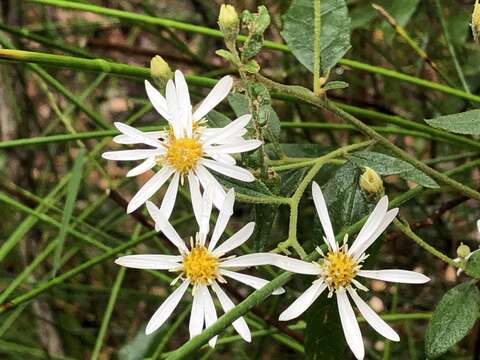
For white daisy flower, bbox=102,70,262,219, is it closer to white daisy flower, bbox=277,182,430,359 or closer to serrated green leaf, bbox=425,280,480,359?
white daisy flower, bbox=277,182,430,359

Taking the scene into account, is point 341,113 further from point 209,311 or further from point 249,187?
point 209,311

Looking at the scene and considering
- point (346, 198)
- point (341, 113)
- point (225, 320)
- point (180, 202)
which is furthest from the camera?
point (180, 202)

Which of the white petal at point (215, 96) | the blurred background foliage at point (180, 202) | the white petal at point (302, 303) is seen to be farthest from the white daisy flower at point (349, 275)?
the blurred background foliage at point (180, 202)

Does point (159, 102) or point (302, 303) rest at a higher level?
point (159, 102)

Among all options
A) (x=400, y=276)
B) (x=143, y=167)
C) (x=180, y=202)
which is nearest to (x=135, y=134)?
(x=143, y=167)

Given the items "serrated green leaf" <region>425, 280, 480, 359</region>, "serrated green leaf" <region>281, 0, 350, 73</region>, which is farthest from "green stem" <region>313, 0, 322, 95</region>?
"serrated green leaf" <region>425, 280, 480, 359</region>
